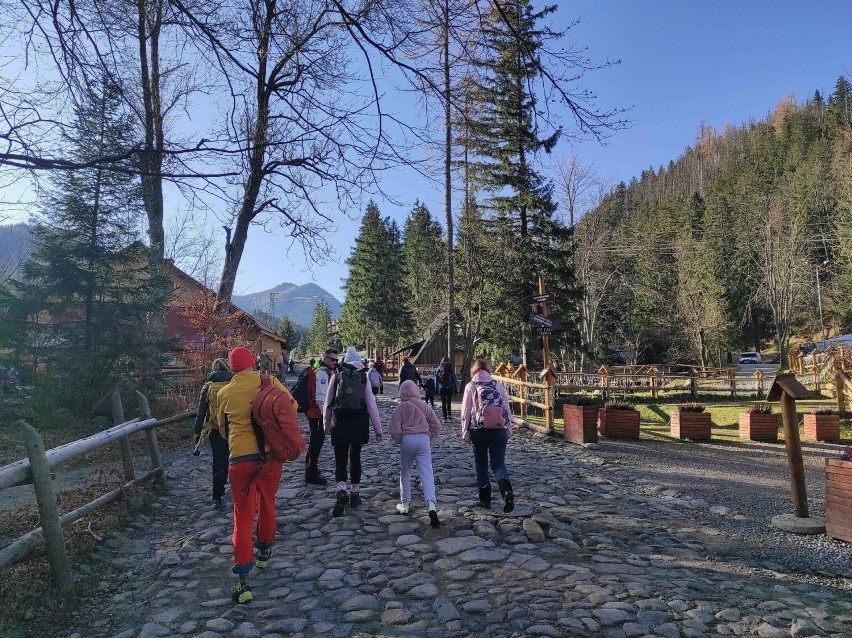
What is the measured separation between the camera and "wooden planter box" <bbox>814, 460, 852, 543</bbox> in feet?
17.0

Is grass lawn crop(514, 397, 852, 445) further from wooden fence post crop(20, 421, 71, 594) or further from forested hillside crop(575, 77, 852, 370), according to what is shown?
wooden fence post crop(20, 421, 71, 594)

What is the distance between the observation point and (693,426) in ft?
41.6

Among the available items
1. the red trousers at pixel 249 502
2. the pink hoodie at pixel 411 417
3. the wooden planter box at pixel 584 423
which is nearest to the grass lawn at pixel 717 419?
the wooden planter box at pixel 584 423

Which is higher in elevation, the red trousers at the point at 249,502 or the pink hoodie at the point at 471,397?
the pink hoodie at the point at 471,397

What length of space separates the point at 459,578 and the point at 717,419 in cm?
1535

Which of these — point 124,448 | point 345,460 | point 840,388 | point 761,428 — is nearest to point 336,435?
point 345,460

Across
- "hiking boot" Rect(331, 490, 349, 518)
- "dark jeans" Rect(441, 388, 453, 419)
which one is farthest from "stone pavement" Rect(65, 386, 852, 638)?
"dark jeans" Rect(441, 388, 453, 419)

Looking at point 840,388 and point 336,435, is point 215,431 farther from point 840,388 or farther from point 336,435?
point 840,388

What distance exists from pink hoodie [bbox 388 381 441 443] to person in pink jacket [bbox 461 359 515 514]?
0.53 meters

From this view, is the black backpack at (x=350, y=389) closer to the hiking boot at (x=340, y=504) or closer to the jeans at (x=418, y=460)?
the jeans at (x=418, y=460)

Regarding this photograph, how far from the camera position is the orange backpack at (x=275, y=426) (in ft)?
14.7

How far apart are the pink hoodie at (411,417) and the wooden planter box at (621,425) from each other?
7.45 meters

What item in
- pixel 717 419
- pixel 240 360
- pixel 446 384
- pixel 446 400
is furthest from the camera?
pixel 717 419

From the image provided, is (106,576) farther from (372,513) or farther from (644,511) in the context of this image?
(644,511)
